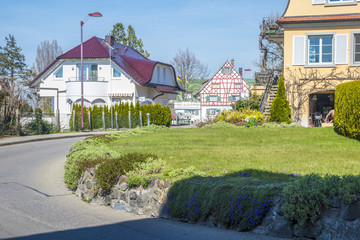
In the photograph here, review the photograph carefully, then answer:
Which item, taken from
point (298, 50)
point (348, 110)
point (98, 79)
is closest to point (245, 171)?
point (348, 110)

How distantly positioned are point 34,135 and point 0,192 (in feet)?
58.8

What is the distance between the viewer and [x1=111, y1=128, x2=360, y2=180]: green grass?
380 inches

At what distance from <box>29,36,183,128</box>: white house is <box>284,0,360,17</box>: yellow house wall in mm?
20279

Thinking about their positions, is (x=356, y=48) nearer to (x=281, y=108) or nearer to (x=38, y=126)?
(x=281, y=108)

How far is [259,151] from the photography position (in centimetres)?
1286

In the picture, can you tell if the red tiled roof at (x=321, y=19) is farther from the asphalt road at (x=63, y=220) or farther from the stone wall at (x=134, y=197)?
the stone wall at (x=134, y=197)

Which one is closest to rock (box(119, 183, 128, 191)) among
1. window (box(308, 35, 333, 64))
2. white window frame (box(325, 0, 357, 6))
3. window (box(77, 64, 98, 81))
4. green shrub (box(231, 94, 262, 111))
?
window (box(308, 35, 333, 64))

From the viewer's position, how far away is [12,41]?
227ft

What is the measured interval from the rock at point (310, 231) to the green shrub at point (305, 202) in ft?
0.23

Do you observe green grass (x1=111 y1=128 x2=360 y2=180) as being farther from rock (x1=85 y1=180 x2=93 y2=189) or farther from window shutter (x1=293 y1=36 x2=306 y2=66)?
window shutter (x1=293 y1=36 x2=306 y2=66)

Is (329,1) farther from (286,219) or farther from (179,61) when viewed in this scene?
(179,61)

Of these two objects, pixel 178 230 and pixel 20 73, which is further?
pixel 20 73

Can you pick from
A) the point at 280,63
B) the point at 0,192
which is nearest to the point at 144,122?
the point at 280,63

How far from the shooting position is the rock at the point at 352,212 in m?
5.65
